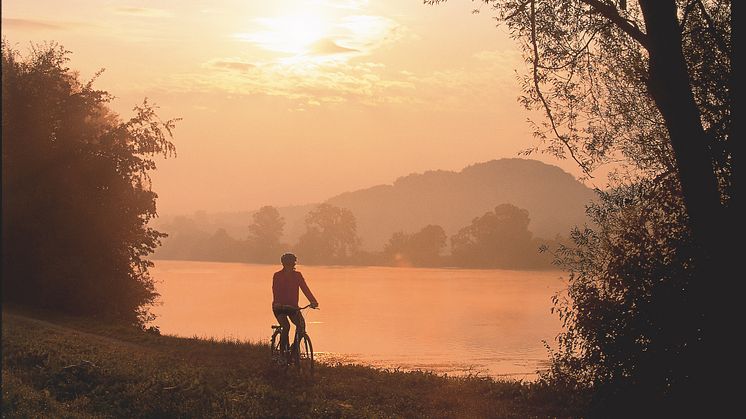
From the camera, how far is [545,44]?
54.6 ft

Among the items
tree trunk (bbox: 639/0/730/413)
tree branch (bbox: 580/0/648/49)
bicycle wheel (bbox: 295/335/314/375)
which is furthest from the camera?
bicycle wheel (bbox: 295/335/314/375)

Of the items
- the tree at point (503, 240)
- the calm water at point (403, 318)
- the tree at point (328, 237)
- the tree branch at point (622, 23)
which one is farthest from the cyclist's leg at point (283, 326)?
the tree at point (328, 237)

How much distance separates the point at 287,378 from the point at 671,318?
365 inches

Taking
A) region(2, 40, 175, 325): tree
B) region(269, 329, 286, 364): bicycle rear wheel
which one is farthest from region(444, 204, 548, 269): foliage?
region(269, 329, 286, 364): bicycle rear wheel

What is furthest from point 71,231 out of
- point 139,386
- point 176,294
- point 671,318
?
point 176,294

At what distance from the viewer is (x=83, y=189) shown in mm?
36562

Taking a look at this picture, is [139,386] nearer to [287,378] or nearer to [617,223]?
[287,378]

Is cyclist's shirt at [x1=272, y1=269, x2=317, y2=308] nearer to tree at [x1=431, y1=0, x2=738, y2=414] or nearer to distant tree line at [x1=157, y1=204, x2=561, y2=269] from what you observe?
tree at [x1=431, y1=0, x2=738, y2=414]

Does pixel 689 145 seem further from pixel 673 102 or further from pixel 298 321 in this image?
pixel 298 321

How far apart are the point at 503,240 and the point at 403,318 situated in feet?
299

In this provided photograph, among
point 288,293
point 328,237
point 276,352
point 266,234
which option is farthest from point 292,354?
point 266,234

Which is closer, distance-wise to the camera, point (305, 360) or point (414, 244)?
point (305, 360)

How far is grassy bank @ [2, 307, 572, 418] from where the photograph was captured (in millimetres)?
14180

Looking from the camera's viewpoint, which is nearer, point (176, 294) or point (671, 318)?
point (671, 318)
